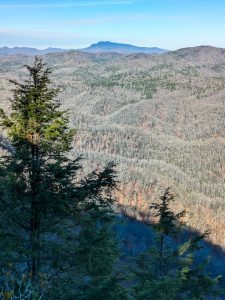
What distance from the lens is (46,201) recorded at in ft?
48.6

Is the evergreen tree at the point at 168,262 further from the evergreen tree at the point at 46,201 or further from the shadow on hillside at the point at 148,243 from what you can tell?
the shadow on hillside at the point at 148,243

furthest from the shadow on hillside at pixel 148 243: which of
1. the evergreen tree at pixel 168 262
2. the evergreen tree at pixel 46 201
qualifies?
the evergreen tree at pixel 46 201

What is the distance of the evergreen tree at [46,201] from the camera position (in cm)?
1430

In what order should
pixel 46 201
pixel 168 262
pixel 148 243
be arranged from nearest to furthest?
1. pixel 46 201
2. pixel 168 262
3. pixel 148 243

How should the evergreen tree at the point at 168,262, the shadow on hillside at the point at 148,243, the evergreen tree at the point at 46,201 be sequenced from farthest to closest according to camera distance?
the shadow on hillside at the point at 148,243
the evergreen tree at the point at 168,262
the evergreen tree at the point at 46,201

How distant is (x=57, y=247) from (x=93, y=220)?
1.60 meters

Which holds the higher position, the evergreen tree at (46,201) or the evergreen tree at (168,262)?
the evergreen tree at (46,201)

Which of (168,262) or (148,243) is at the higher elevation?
(168,262)

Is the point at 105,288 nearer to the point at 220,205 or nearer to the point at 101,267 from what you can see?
the point at 101,267

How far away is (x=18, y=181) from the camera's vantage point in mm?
14594

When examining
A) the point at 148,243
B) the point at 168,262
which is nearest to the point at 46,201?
the point at 168,262

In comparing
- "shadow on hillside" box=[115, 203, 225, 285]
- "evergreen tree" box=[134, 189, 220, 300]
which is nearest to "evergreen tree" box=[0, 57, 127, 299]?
"evergreen tree" box=[134, 189, 220, 300]

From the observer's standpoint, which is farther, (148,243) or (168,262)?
(148,243)

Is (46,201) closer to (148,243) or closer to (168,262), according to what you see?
(168,262)
